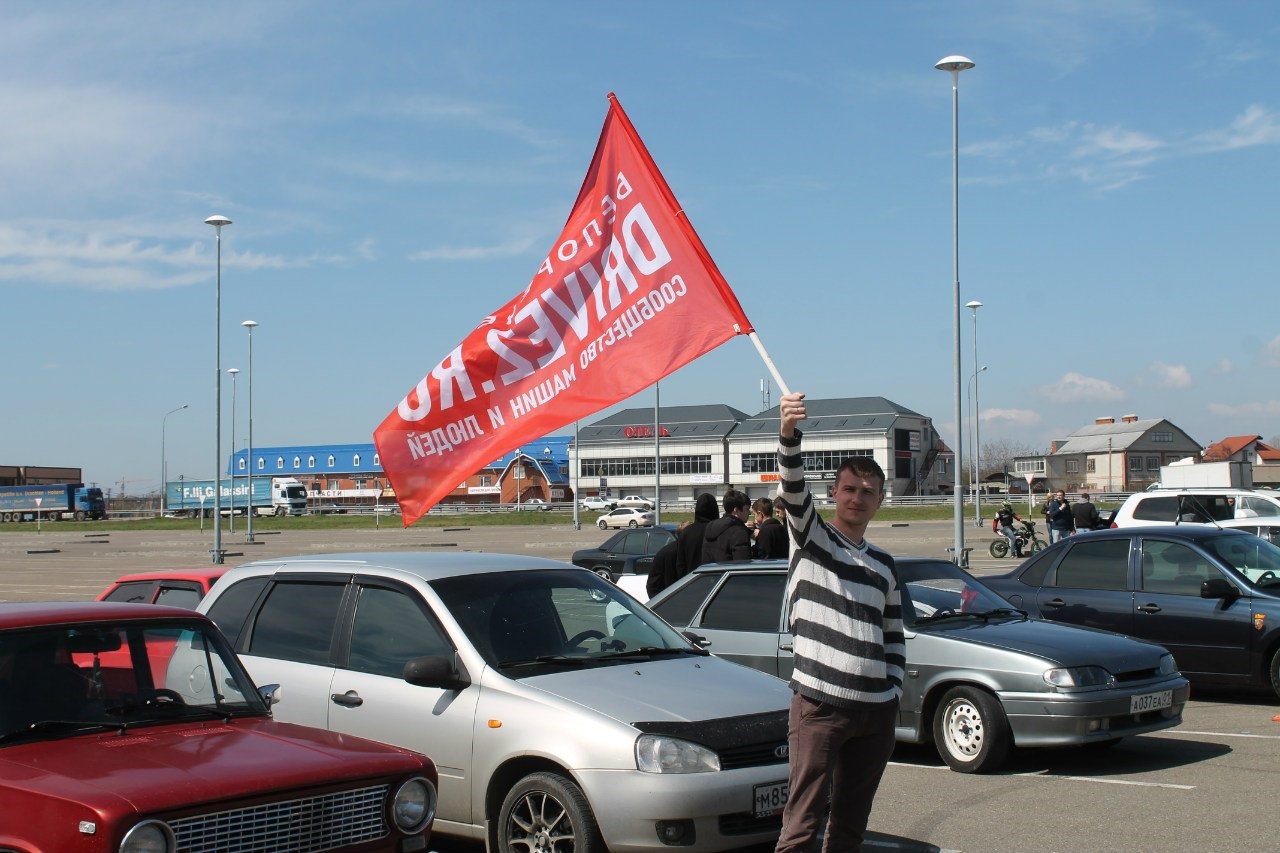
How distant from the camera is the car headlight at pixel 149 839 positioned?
4.20 meters

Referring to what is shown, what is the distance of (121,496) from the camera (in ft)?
514

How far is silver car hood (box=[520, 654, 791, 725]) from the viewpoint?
19.7ft

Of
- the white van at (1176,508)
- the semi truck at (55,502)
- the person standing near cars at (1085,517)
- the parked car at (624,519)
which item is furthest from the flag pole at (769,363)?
the semi truck at (55,502)

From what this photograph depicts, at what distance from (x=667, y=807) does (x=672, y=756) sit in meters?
0.24

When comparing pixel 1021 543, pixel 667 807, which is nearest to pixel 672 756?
pixel 667 807

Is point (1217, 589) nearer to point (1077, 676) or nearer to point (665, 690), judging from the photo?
point (1077, 676)

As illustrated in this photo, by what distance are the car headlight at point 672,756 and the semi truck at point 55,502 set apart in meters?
110

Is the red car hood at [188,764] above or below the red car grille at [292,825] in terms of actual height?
above

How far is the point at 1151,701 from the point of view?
28.9ft

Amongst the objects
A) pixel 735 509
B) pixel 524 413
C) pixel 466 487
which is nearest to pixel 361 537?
pixel 735 509

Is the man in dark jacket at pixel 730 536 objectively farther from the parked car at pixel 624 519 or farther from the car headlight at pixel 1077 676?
the parked car at pixel 624 519

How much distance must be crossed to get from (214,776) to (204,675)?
3.95 ft

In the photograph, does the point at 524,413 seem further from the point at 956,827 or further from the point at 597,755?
the point at 956,827

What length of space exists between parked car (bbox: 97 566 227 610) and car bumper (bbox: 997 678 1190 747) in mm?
6232
